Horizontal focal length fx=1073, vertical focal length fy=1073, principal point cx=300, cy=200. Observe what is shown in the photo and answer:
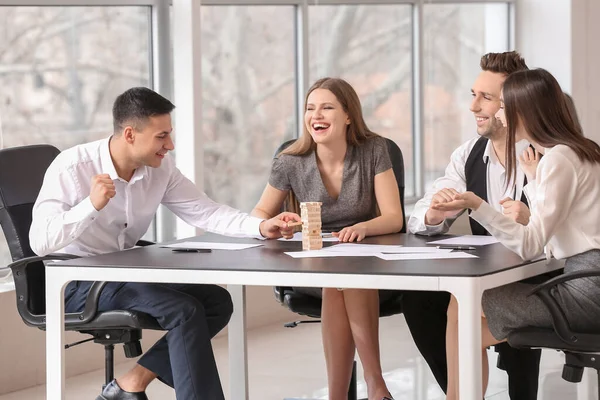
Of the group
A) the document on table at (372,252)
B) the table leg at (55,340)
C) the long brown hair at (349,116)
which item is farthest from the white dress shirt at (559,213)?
the table leg at (55,340)

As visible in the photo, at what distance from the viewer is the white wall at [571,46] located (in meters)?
7.75

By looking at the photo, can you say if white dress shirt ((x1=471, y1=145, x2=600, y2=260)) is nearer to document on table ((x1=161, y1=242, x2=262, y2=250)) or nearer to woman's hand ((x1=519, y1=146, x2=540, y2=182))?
woman's hand ((x1=519, y1=146, x2=540, y2=182))

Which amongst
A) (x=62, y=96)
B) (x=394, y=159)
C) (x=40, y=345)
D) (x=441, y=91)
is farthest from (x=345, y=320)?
(x=441, y=91)

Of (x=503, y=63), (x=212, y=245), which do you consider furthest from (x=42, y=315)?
(x=503, y=63)

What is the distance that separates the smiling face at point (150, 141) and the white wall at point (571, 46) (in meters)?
4.74

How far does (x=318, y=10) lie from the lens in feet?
21.6

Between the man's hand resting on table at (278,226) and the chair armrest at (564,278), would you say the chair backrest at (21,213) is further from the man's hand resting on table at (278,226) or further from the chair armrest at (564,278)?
the chair armrest at (564,278)

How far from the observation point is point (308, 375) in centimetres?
490

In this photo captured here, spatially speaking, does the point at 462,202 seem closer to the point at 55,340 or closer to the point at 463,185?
the point at 463,185

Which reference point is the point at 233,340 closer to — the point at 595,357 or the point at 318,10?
the point at 595,357

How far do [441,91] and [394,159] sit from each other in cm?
348

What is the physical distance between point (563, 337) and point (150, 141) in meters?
1.52

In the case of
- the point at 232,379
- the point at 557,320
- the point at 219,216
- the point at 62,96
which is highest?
the point at 62,96

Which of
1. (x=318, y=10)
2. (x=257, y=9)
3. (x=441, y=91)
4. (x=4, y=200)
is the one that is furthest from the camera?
(x=441, y=91)
